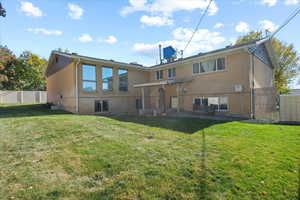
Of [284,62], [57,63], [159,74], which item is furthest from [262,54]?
[57,63]

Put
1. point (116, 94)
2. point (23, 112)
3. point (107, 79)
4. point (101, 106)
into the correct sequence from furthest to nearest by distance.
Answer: point (116, 94)
point (107, 79)
point (101, 106)
point (23, 112)

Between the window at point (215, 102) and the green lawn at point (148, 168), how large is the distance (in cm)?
658

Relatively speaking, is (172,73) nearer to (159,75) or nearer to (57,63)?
(159,75)

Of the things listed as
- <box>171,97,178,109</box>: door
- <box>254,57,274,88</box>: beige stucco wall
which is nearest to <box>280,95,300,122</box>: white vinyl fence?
<box>254,57,274,88</box>: beige stucco wall

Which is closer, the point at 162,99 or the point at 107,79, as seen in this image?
the point at 107,79

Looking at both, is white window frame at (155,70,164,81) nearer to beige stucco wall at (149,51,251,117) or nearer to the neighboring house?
the neighboring house

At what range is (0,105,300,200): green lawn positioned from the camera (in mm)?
2654

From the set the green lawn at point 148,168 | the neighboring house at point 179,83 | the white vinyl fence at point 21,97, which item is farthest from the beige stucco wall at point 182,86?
the white vinyl fence at point 21,97

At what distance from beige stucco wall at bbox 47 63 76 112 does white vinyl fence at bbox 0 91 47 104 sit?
7814 millimetres

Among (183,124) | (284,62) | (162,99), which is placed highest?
(284,62)

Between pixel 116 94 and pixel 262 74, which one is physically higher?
pixel 262 74

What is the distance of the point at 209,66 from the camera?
1282 cm

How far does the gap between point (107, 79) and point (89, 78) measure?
170 centimetres

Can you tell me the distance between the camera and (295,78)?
22.8 metres
